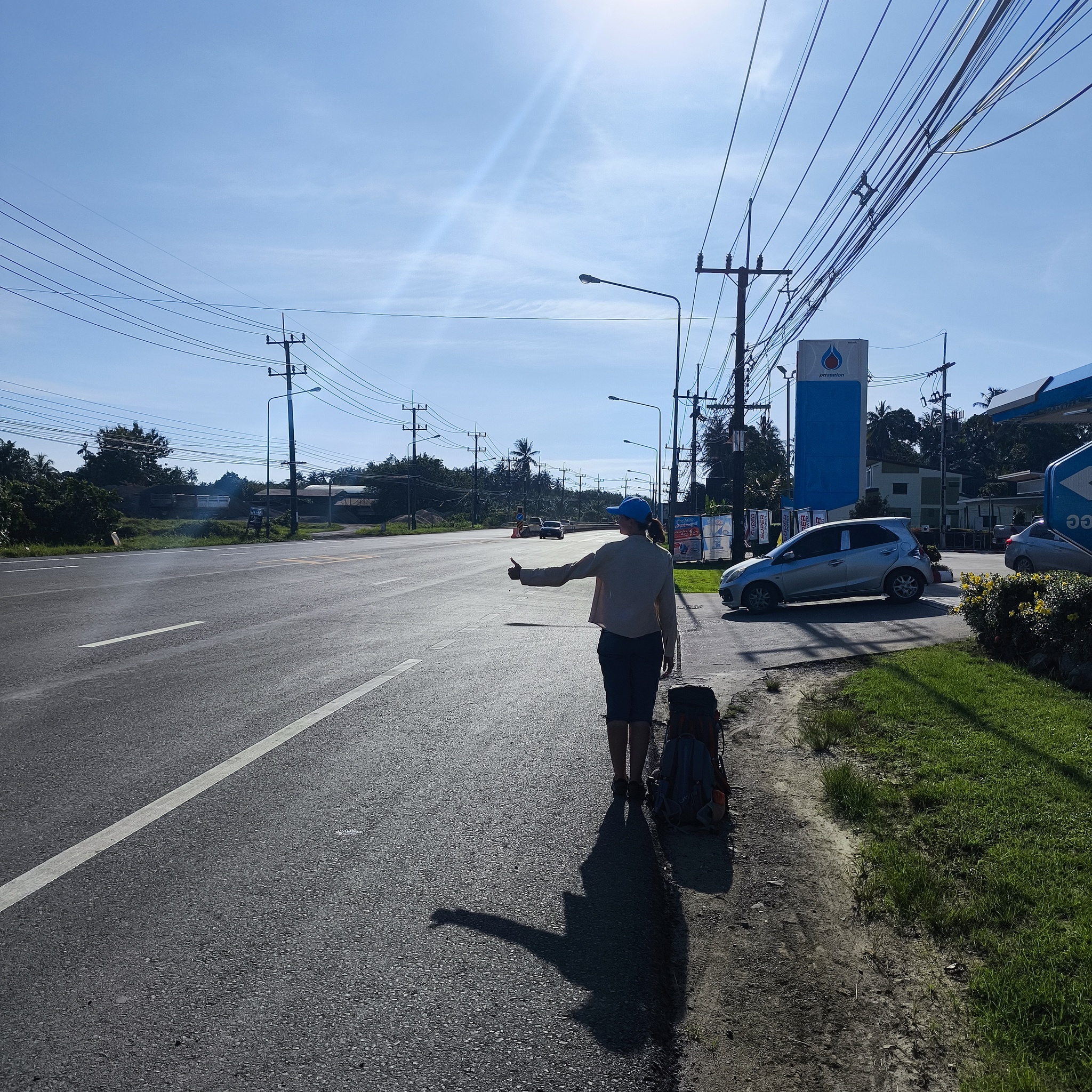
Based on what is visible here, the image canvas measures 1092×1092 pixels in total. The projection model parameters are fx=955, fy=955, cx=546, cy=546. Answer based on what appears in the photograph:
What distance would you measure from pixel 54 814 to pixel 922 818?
15.2ft

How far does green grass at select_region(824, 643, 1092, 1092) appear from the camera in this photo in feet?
10.1

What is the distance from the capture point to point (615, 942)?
383cm

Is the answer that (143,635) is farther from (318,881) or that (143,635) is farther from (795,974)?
(795,974)

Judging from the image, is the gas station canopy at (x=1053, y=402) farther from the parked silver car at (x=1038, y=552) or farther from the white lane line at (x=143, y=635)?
the parked silver car at (x=1038, y=552)

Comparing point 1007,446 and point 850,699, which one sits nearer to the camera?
point 850,699

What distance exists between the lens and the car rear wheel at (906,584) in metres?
18.0

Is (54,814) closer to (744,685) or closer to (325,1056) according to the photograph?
(325,1056)

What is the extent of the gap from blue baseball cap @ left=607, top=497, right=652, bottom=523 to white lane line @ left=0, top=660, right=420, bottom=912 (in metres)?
2.91

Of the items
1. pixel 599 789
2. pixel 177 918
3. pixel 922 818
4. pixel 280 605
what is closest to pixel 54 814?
pixel 177 918

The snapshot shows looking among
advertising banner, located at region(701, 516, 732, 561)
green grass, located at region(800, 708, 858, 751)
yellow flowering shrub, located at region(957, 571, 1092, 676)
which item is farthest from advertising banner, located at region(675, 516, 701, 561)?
green grass, located at region(800, 708, 858, 751)

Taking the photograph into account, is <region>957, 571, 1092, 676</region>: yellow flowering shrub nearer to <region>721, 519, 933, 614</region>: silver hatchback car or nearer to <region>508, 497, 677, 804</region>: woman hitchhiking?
<region>508, 497, 677, 804</region>: woman hitchhiking

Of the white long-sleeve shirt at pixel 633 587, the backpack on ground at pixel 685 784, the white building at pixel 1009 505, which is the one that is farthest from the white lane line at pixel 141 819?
the white building at pixel 1009 505

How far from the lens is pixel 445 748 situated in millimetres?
6879

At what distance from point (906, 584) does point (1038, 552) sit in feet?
24.5
